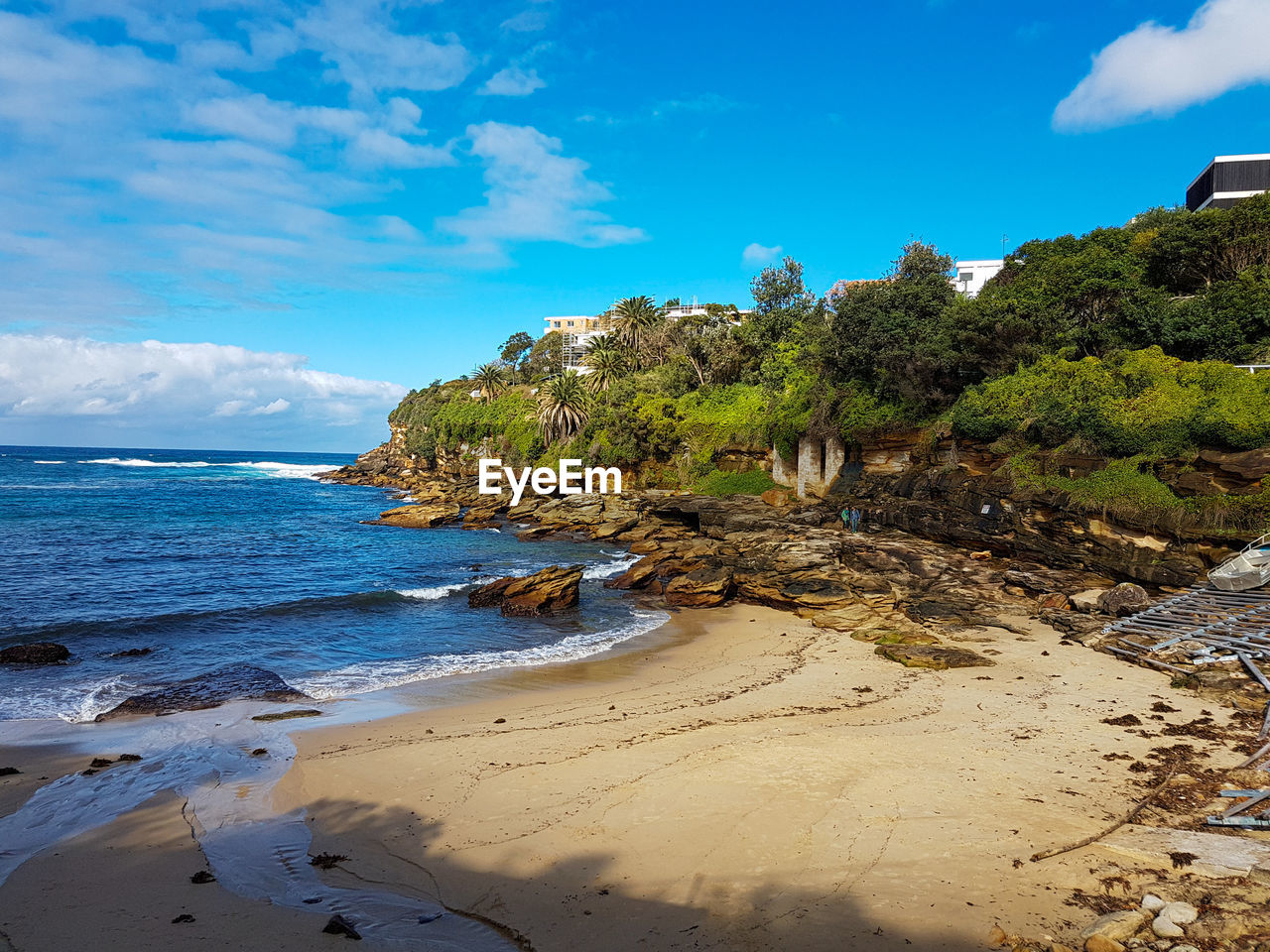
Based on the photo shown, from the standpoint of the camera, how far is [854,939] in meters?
6.26

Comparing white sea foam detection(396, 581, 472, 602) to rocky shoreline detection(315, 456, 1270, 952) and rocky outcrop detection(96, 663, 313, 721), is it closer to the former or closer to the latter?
rocky shoreline detection(315, 456, 1270, 952)

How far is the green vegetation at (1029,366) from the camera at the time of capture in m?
22.5

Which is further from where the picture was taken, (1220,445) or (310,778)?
(1220,445)

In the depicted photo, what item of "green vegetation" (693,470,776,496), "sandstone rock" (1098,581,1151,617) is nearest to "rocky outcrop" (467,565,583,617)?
"sandstone rock" (1098,581,1151,617)

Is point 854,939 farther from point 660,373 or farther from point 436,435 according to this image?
point 436,435

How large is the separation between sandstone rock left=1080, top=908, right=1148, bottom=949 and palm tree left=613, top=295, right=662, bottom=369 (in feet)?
202

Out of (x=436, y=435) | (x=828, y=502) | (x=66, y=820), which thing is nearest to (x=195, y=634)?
(x=66, y=820)

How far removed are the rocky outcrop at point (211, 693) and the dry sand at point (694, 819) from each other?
3.23 meters

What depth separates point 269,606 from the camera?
75.9 ft

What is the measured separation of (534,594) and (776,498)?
20868 mm

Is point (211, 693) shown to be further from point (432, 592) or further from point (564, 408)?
point (564, 408)

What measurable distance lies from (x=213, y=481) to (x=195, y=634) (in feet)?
274

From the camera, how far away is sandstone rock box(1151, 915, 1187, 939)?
5766 mm

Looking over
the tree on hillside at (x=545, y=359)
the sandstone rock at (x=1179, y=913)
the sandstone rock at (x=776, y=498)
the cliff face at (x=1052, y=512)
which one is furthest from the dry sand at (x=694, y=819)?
the tree on hillside at (x=545, y=359)
